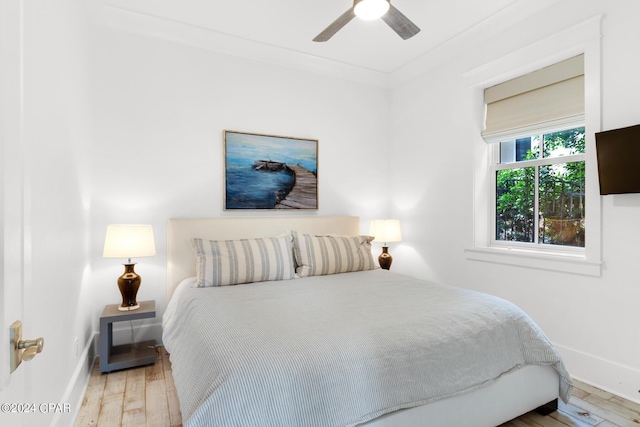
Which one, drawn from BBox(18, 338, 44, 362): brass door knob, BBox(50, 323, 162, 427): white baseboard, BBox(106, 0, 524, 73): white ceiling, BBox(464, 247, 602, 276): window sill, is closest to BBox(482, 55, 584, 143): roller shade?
BBox(106, 0, 524, 73): white ceiling

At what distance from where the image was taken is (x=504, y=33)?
2963 millimetres

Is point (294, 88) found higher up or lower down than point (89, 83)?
higher up

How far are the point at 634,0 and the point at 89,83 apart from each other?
3.87 meters

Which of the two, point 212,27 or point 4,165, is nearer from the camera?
point 4,165

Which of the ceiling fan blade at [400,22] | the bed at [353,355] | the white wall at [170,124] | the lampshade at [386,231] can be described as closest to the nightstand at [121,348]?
the white wall at [170,124]

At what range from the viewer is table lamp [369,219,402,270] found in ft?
12.3

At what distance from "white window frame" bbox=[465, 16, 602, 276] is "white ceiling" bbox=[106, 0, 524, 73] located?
40 cm

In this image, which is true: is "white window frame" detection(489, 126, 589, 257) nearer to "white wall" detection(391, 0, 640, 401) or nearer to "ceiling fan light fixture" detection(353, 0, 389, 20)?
"white wall" detection(391, 0, 640, 401)

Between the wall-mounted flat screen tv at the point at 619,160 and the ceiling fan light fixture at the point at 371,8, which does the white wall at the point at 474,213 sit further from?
the ceiling fan light fixture at the point at 371,8

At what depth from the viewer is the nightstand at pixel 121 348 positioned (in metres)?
2.52

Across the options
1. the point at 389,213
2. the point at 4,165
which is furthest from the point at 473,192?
the point at 4,165

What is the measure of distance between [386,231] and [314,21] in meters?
2.15

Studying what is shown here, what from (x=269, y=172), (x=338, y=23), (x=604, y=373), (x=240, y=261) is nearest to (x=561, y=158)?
(x=604, y=373)

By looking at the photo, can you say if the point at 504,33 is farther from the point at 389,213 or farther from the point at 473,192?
the point at 389,213
